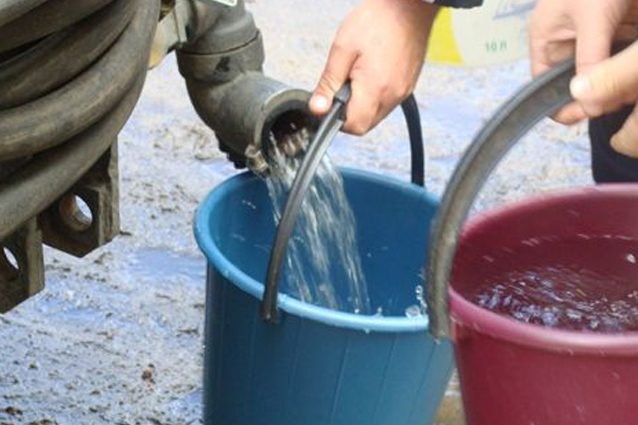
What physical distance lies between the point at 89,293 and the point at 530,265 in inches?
60.1

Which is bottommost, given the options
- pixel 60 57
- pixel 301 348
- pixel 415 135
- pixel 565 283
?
pixel 301 348

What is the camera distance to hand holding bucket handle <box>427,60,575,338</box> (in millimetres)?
1251

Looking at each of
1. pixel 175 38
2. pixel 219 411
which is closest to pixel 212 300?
pixel 219 411

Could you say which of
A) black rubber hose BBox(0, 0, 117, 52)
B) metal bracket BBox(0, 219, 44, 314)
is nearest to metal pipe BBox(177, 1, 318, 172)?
metal bracket BBox(0, 219, 44, 314)

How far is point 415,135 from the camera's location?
7.30ft

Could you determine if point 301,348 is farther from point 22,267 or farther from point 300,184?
point 22,267

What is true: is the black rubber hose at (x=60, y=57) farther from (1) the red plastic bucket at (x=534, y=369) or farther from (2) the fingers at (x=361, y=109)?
(1) the red plastic bucket at (x=534, y=369)

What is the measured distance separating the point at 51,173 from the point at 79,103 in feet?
0.29

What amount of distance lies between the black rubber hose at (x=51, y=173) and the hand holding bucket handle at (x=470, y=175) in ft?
1.65

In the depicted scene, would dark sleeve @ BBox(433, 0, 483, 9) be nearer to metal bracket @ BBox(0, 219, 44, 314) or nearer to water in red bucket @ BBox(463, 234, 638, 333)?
water in red bucket @ BBox(463, 234, 638, 333)

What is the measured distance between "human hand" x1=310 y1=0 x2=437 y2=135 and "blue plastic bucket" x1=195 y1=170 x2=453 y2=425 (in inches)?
10.9

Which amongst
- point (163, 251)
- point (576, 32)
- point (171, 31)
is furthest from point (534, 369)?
point (163, 251)

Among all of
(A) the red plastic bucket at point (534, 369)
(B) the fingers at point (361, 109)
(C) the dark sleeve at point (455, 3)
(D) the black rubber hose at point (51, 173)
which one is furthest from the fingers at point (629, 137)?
(D) the black rubber hose at point (51, 173)

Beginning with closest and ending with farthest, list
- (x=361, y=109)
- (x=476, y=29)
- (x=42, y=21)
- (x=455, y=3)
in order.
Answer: (x=42, y=21) → (x=455, y=3) → (x=361, y=109) → (x=476, y=29)
